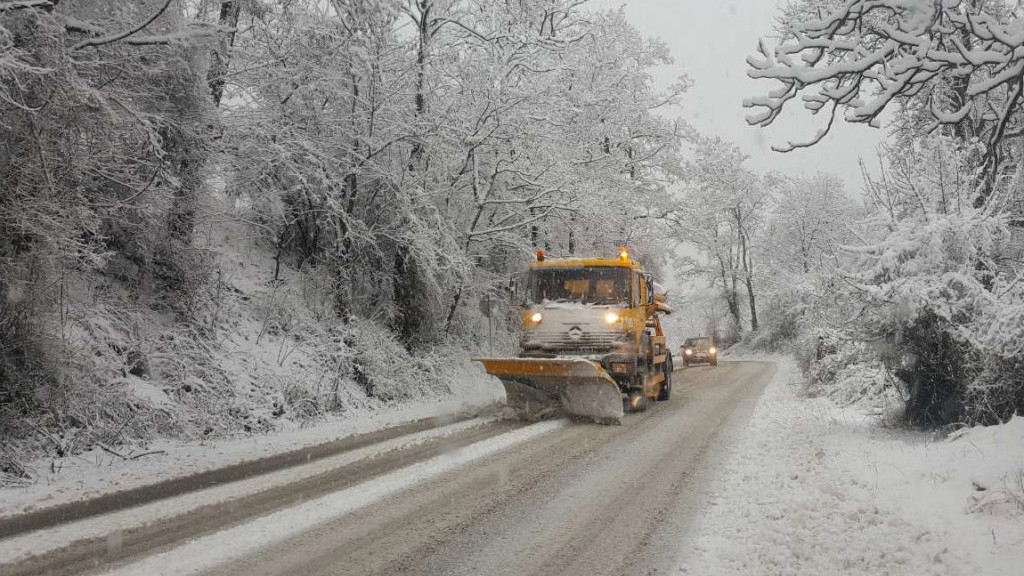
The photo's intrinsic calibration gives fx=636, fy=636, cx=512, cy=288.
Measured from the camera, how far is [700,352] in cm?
3212

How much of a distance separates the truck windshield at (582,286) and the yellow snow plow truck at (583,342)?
0.02 metres

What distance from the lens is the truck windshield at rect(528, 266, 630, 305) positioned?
1196 cm

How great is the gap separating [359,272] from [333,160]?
9.84 ft

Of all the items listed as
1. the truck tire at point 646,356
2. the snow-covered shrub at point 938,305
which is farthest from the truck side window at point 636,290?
the snow-covered shrub at point 938,305

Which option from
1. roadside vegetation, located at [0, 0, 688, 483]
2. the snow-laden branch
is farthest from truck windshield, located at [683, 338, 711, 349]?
the snow-laden branch

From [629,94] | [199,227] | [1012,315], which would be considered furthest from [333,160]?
[629,94]

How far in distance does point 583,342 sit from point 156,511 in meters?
7.60

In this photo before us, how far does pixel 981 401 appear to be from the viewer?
22.5 feet

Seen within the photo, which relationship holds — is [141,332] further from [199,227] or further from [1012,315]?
[1012,315]

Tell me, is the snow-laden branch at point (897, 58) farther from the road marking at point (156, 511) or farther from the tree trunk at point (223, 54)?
the tree trunk at point (223, 54)

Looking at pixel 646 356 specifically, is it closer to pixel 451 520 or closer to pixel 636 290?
pixel 636 290

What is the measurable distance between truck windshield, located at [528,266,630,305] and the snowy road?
13.4ft

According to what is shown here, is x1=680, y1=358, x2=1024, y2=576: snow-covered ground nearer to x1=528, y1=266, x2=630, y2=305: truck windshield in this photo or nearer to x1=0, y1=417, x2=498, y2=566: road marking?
x1=0, y1=417, x2=498, y2=566: road marking

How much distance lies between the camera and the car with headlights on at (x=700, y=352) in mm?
31984
